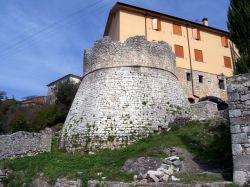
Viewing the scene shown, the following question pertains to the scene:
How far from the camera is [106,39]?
20328 millimetres

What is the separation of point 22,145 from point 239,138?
46.7ft

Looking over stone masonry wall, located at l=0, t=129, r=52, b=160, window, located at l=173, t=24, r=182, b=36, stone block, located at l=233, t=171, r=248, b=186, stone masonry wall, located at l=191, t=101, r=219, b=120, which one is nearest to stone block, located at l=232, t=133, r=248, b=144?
stone block, located at l=233, t=171, r=248, b=186

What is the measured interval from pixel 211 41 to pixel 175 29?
4505 millimetres

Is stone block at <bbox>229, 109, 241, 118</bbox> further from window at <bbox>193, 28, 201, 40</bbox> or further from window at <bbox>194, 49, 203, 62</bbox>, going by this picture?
window at <bbox>193, 28, 201, 40</bbox>

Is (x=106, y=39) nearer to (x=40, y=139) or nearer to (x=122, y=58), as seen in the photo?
(x=122, y=58)

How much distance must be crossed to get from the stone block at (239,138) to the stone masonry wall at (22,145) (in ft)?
43.1

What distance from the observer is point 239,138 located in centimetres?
882

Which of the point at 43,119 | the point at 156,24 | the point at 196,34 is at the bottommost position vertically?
the point at 43,119

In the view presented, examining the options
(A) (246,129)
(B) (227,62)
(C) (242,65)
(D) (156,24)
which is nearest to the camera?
(A) (246,129)

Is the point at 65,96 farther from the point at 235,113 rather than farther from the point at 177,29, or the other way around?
the point at 235,113

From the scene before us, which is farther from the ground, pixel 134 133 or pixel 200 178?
pixel 134 133

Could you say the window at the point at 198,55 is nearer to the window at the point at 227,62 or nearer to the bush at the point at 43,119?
the window at the point at 227,62

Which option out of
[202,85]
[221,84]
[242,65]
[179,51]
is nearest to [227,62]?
[221,84]

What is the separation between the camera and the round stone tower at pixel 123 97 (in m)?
17.3
